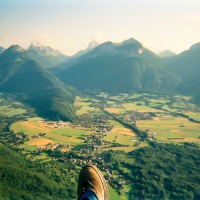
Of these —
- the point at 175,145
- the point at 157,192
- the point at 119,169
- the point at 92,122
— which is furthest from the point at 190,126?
the point at 157,192

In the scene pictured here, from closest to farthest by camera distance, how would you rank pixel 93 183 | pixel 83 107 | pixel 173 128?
pixel 93 183 < pixel 173 128 < pixel 83 107

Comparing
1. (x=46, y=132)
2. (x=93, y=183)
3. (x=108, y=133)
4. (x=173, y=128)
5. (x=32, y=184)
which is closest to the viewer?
(x=93, y=183)

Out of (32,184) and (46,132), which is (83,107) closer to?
(46,132)

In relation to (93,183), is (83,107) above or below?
below

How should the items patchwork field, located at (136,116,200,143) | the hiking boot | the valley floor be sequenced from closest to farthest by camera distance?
the hiking boot
the valley floor
patchwork field, located at (136,116,200,143)

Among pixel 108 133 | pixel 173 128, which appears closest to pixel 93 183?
pixel 108 133

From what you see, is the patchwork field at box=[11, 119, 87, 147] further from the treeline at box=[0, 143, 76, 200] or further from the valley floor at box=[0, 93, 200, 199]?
the treeline at box=[0, 143, 76, 200]

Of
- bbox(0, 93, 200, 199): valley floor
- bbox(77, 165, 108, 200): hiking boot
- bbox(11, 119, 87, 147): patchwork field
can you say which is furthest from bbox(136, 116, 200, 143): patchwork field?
bbox(77, 165, 108, 200): hiking boot

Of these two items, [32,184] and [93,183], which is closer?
[93,183]

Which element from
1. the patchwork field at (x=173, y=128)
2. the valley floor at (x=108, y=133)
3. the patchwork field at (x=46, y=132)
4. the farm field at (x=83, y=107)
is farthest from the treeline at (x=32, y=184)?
the farm field at (x=83, y=107)

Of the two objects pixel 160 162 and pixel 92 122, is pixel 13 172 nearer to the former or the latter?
pixel 160 162
